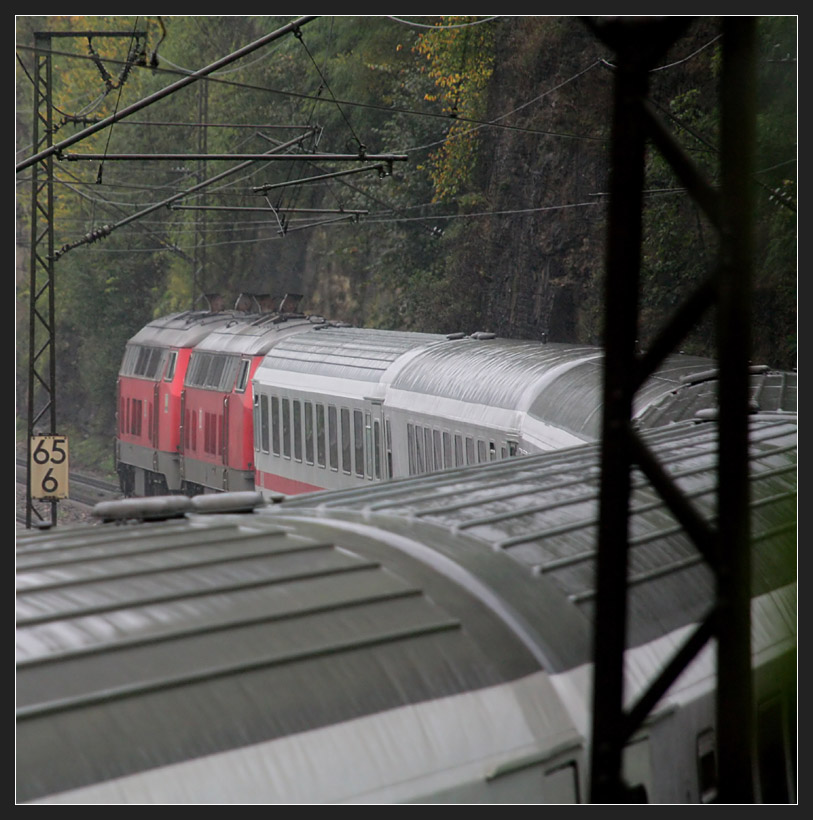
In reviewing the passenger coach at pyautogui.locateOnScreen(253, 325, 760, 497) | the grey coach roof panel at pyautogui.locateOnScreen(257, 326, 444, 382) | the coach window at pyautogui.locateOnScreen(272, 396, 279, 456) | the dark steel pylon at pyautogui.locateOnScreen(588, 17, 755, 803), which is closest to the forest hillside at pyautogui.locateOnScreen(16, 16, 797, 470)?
the grey coach roof panel at pyautogui.locateOnScreen(257, 326, 444, 382)

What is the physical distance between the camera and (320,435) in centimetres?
1723

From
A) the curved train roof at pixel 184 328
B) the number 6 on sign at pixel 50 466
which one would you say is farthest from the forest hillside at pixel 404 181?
the number 6 on sign at pixel 50 466

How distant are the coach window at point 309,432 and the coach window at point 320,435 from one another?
271 millimetres

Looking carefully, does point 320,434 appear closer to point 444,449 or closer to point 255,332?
point 444,449

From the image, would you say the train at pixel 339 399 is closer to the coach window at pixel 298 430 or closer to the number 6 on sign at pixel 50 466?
the coach window at pixel 298 430

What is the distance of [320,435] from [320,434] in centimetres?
1

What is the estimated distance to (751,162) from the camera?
3.75 meters

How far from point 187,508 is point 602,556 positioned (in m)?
2.23

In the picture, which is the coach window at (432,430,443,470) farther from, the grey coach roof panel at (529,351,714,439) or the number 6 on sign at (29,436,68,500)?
the number 6 on sign at (29,436,68,500)

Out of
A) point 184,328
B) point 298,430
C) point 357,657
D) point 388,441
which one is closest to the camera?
point 357,657

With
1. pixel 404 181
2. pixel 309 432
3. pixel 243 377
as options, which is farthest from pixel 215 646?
pixel 404 181

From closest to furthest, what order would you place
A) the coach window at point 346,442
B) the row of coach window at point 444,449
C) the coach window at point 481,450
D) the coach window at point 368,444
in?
the row of coach window at point 444,449
the coach window at point 481,450
the coach window at point 368,444
the coach window at point 346,442

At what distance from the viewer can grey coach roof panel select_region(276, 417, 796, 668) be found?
4.59 m

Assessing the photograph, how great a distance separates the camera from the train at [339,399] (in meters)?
11.8
